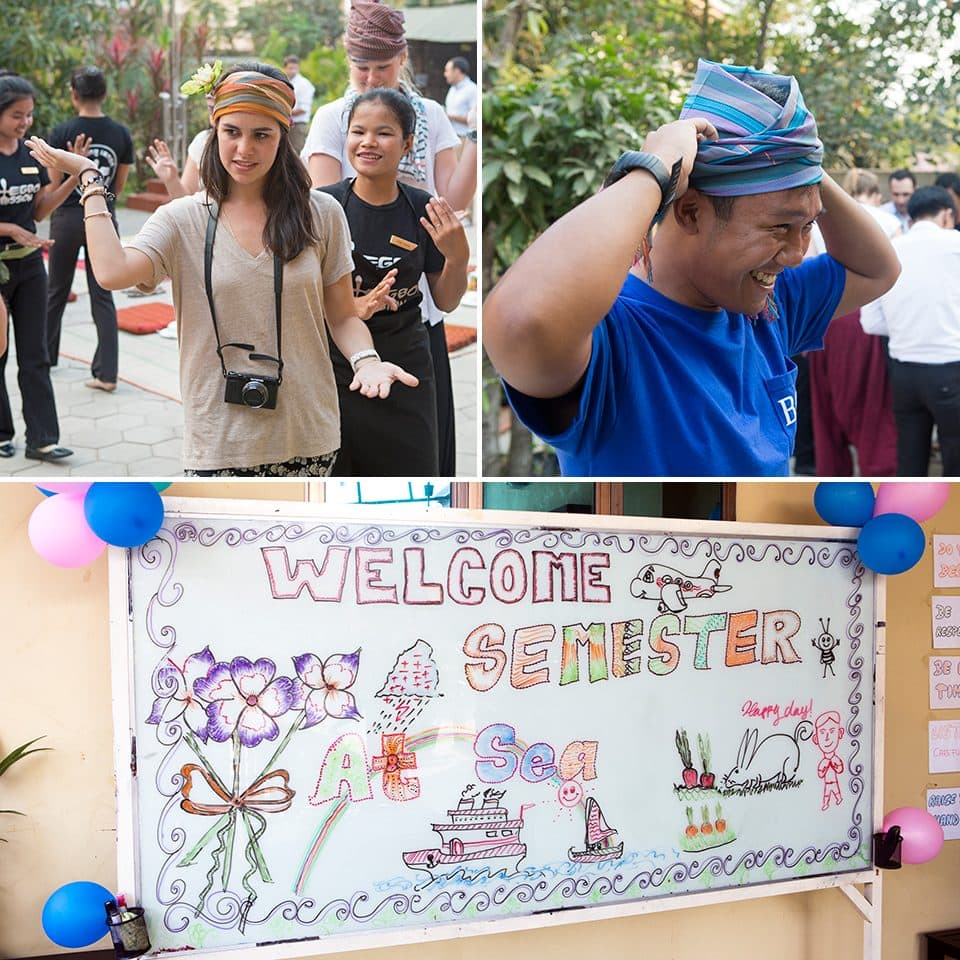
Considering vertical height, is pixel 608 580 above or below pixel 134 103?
below

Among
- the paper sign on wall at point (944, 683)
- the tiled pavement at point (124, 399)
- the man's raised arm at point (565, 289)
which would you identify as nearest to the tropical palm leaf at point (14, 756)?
the tiled pavement at point (124, 399)

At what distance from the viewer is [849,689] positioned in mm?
2615

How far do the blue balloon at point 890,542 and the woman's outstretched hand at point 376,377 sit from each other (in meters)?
1.39

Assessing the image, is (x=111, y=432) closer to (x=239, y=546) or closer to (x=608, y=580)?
(x=239, y=546)

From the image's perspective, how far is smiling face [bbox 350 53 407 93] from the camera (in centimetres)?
157

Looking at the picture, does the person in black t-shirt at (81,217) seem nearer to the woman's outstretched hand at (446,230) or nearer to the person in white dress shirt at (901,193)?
the woman's outstretched hand at (446,230)

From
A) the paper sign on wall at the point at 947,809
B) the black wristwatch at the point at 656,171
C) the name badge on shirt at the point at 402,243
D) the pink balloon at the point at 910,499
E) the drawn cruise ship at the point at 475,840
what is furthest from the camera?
the paper sign on wall at the point at 947,809

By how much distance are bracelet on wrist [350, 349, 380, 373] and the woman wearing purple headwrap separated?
97 mm

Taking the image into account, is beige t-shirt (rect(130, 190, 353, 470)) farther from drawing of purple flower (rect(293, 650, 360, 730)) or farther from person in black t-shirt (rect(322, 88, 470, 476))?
drawing of purple flower (rect(293, 650, 360, 730))

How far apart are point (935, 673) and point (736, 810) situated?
885mm

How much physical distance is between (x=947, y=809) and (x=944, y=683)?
1.18ft

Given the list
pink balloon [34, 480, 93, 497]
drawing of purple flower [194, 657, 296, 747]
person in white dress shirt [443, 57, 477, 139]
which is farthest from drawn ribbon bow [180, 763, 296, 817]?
person in white dress shirt [443, 57, 477, 139]

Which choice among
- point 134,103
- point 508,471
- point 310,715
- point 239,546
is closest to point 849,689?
point 508,471

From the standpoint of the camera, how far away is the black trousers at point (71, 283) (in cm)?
164
